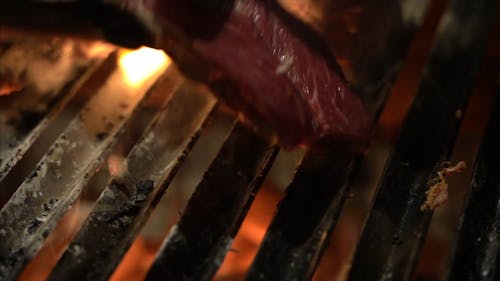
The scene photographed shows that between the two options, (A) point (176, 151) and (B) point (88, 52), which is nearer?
(A) point (176, 151)

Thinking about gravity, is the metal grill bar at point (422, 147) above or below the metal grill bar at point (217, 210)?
above

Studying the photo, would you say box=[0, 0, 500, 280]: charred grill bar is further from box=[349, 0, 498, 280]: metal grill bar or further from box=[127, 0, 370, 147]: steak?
box=[127, 0, 370, 147]: steak

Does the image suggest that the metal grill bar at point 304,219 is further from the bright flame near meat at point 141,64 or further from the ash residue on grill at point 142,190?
the bright flame near meat at point 141,64

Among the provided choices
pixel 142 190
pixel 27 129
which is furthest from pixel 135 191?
pixel 27 129

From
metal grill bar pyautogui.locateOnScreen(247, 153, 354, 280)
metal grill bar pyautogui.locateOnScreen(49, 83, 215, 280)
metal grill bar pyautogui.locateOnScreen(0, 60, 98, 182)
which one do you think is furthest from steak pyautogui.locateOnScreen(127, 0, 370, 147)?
metal grill bar pyautogui.locateOnScreen(0, 60, 98, 182)

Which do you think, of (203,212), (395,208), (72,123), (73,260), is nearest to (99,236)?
(73,260)

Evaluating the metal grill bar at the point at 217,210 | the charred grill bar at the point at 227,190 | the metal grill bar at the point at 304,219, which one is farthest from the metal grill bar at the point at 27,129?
the metal grill bar at the point at 304,219

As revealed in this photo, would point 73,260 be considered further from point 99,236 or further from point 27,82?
point 27,82
